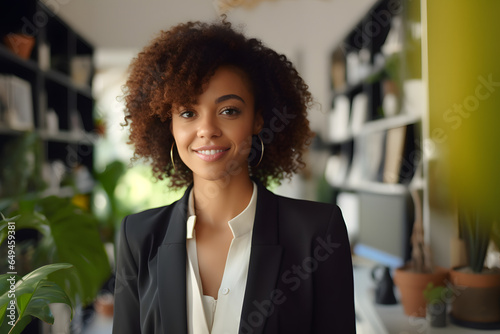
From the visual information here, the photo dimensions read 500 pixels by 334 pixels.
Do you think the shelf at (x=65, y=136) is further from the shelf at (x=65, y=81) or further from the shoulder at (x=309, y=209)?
the shoulder at (x=309, y=209)

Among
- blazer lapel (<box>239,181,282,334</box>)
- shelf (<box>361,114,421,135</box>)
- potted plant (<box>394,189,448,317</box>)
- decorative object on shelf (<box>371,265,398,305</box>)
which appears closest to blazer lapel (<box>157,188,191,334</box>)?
blazer lapel (<box>239,181,282,334</box>)

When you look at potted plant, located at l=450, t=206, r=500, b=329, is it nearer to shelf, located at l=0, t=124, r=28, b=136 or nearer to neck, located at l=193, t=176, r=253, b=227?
neck, located at l=193, t=176, r=253, b=227

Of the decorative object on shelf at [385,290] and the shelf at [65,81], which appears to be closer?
the decorative object on shelf at [385,290]

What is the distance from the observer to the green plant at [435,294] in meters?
1.78

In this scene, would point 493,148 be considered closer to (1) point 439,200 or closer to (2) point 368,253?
(1) point 439,200

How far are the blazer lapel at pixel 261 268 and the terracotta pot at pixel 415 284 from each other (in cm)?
112

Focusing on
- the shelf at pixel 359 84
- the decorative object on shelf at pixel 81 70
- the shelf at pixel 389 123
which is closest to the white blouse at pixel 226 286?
the shelf at pixel 389 123

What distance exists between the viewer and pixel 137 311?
1.06 metres

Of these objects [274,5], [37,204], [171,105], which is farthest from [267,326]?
[274,5]

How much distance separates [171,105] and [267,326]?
1.77 feet

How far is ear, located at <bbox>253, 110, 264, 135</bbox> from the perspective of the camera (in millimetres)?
1100

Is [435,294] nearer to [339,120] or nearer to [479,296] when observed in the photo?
[479,296]

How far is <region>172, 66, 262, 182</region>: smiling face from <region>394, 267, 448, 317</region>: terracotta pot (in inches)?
48.1

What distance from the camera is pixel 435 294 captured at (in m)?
1.80
